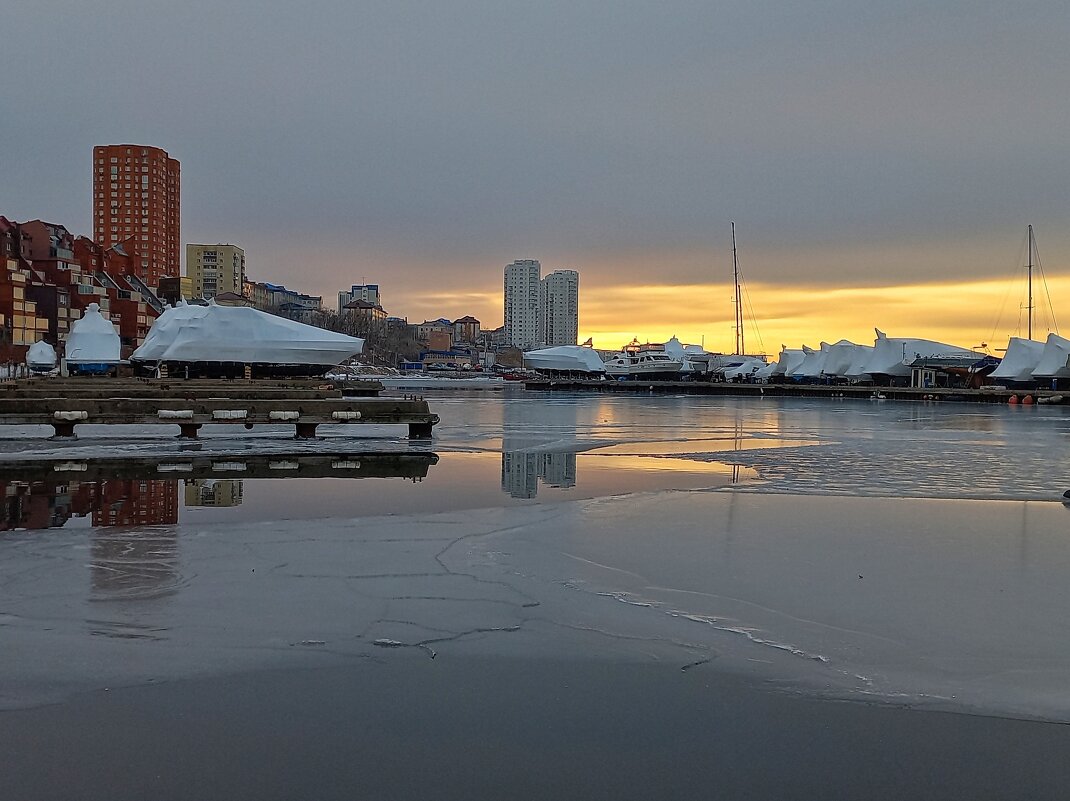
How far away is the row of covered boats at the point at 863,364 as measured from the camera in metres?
70.6

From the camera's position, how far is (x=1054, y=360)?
67188 mm

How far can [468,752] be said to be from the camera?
3.86 m

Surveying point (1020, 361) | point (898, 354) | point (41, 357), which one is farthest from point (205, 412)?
point (898, 354)

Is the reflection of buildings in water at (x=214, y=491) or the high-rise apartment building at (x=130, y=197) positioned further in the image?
the high-rise apartment building at (x=130, y=197)

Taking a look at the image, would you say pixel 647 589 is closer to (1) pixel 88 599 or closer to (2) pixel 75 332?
(1) pixel 88 599

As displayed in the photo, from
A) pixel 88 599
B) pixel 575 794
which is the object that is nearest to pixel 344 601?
pixel 88 599

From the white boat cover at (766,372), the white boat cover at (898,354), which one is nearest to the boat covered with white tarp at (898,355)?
the white boat cover at (898,354)

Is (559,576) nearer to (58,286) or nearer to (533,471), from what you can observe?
(533,471)

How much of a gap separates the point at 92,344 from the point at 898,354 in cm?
6496

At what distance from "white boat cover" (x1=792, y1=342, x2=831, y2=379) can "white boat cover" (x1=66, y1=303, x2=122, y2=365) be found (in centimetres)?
6446

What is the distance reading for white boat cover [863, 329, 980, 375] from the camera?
82312 millimetres

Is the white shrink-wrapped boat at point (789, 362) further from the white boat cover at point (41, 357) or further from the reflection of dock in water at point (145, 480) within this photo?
the reflection of dock in water at point (145, 480)

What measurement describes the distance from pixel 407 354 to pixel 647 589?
188499 mm

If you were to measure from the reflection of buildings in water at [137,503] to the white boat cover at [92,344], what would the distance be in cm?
5329
